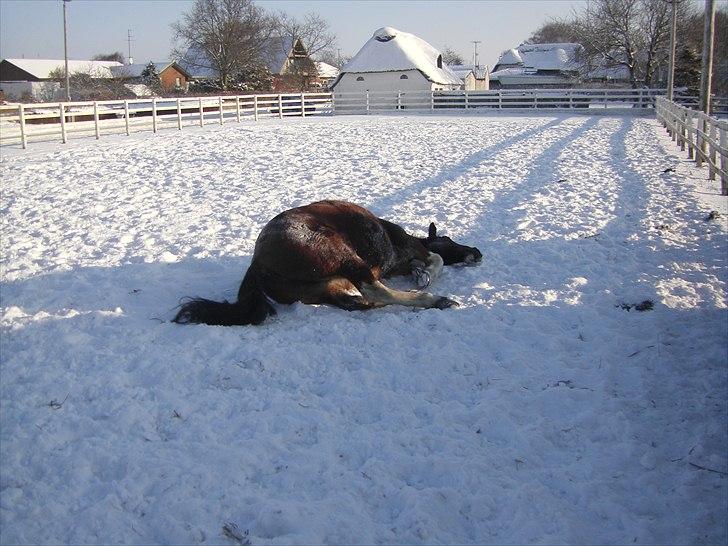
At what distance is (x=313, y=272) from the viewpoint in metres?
4.74

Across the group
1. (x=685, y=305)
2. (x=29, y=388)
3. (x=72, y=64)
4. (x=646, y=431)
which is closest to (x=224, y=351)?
(x=29, y=388)

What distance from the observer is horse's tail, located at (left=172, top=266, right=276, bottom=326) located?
461cm

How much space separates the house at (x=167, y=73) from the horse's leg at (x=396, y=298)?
6048cm

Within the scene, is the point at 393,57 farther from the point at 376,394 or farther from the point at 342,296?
the point at 376,394

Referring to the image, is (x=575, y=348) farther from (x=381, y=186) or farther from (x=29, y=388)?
(x=381, y=186)

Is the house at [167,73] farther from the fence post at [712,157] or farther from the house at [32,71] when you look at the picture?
the fence post at [712,157]

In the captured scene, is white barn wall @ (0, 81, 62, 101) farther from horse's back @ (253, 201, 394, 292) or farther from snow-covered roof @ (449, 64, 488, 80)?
horse's back @ (253, 201, 394, 292)

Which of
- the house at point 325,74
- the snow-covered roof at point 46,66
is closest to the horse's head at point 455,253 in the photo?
the house at point 325,74

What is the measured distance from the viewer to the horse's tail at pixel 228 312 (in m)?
4.61

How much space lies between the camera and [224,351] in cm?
417

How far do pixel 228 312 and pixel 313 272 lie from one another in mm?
680

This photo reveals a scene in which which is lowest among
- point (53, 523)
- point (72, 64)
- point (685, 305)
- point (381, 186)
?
point (53, 523)

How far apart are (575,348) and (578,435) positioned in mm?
1091

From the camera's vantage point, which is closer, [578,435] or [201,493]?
[201,493]
